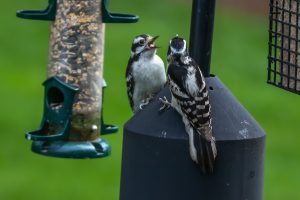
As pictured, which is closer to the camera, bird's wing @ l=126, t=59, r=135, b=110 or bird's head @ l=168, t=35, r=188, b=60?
bird's head @ l=168, t=35, r=188, b=60

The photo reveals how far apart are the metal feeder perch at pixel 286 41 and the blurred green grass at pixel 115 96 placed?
212 inches

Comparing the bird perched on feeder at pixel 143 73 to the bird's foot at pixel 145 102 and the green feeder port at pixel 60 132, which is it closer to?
the bird's foot at pixel 145 102

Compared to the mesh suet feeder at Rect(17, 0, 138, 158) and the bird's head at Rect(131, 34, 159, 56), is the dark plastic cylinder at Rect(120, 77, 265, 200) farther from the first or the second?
the bird's head at Rect(131, 34, 159, 56)

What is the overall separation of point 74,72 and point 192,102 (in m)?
1.36

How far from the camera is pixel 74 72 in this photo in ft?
30.2

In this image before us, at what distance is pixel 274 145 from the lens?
16.5 meters

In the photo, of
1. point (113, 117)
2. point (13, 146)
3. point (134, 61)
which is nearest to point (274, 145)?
point (113, 117)

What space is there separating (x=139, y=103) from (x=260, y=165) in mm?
1752

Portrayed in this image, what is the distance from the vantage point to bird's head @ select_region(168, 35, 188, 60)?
8344 mm

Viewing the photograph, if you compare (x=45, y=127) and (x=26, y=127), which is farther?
(x=26, y=127)

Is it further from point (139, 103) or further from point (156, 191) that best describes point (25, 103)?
point (156, 191)

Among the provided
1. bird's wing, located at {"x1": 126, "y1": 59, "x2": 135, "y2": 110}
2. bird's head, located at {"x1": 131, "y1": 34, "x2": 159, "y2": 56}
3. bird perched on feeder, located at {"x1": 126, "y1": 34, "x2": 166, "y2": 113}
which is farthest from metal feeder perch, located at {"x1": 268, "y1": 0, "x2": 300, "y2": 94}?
bird's wing, located at {"x1": 126, "y1": 59, "x2": 135, "y2": 110}

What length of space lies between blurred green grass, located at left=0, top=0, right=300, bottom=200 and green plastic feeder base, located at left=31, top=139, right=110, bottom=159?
501 centimetres

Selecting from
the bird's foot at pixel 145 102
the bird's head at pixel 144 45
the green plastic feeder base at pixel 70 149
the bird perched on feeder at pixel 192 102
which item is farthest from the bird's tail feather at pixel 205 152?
the bird's head at pixel 144 45
